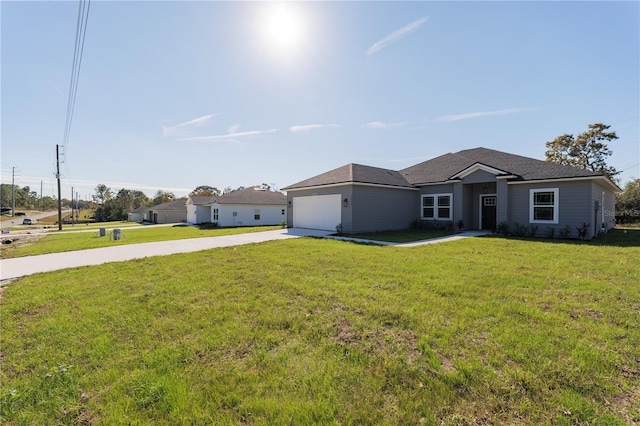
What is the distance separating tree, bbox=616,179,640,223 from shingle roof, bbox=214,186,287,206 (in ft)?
102

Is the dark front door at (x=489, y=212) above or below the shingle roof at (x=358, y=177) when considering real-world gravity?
below

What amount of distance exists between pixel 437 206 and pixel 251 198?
719 inches

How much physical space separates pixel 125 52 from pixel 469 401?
12.4 metres

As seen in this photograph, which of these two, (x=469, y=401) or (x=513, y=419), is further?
(x=469, y=401)

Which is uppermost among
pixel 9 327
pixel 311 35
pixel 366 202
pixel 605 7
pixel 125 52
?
pixel 605 7

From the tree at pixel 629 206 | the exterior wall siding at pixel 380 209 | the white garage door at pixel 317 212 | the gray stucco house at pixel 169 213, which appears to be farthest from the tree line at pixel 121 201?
the tree at pixel 629 206

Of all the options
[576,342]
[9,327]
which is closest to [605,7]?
[576,342]

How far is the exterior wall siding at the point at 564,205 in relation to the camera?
484 inches

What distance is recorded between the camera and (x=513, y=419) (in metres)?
2.13

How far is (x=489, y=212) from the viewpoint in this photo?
16141mm

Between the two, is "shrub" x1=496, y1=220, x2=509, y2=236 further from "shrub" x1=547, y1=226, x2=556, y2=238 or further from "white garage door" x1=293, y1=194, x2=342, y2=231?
"white garage door" x1=293, y1=194, x2=342, y2=231

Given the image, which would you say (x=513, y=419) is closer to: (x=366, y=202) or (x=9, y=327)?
(x=9, y=327)

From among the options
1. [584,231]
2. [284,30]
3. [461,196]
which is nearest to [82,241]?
[284,30]

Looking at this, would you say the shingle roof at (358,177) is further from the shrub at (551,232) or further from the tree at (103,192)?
the tree at (103,192)
